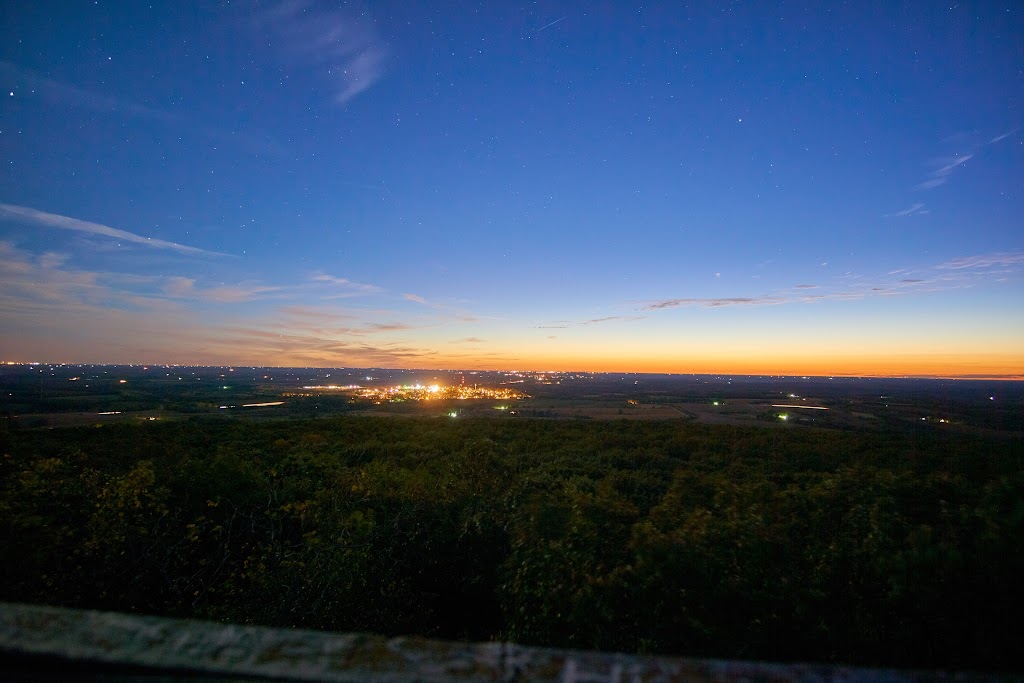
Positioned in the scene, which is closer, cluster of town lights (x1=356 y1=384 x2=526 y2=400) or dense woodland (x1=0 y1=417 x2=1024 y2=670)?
dense woodland (x1=0 y1=417 x2=1024 y2=670)

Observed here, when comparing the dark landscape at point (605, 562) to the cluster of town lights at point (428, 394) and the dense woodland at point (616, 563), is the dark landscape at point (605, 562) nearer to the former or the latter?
the dense woodland at point (616, 563)

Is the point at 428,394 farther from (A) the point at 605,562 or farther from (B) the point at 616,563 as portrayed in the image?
(B) the point at 616,563

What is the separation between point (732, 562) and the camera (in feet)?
11.8

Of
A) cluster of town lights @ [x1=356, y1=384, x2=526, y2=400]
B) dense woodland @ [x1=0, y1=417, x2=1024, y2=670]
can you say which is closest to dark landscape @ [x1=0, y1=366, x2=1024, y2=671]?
dense woodland @ [x1=0, y1=417, x2=1024, y2=670]

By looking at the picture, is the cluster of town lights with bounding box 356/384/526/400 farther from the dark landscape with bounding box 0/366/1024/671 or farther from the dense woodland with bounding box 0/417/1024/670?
the dense woodland with bounding box 0/417/1024/670

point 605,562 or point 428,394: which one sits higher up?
point 605,562

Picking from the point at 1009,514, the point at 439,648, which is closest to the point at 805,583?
the point at 1009,514

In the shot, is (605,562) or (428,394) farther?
(428,394)

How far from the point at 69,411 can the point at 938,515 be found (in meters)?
77.2

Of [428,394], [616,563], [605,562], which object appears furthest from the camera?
[428,394]

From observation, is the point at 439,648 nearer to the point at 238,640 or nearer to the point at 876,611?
the point at 238,640

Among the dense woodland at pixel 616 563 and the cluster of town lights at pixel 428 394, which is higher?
the dense woodland at pixel 616 563

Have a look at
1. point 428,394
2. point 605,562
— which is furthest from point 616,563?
point 428,394

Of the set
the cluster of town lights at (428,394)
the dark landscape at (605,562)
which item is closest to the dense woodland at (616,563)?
the dark landscape at (605,562)
